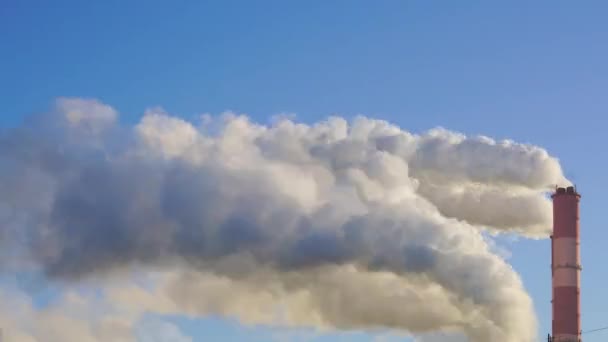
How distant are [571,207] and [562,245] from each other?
313cm

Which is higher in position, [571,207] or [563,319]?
[571,207]

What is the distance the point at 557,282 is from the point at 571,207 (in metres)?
5.84

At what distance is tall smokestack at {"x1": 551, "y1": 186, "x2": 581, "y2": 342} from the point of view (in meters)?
111

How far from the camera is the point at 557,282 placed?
113m

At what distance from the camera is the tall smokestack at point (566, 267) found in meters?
111

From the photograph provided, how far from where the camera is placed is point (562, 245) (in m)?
113

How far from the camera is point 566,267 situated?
112m

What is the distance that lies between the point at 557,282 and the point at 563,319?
116 inches

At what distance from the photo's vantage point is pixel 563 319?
366ft

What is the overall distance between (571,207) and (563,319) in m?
8.64
